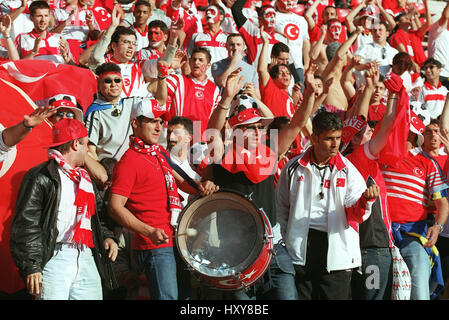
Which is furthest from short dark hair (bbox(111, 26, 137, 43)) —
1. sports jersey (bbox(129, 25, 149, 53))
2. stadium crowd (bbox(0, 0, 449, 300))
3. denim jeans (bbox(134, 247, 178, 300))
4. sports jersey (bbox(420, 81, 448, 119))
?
sports jersey (bbox(420, 81, 448, 119))

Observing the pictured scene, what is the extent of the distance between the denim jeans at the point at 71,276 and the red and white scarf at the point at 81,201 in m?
0.07

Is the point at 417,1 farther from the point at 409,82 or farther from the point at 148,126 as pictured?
the point at 148,126

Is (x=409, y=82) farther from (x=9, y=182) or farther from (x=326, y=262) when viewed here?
(x=9, y=182)

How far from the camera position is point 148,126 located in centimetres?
525

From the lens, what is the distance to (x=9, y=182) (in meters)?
5.54

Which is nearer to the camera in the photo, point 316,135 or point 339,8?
point 316,135

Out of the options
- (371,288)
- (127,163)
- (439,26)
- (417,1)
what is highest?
(417,1)

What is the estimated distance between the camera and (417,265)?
19.8ft

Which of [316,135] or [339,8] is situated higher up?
[339,8]

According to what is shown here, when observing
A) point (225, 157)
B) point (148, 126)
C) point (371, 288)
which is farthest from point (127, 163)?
point (371, 288)

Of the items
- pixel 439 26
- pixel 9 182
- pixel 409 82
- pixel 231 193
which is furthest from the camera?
pixel 439 26

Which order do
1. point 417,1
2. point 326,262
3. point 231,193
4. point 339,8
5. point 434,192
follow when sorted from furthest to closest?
point 417,1 → point 339,8 → point 434,192 → point 326,262 → point 231,193

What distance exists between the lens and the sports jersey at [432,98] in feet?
33.2

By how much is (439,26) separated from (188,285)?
8.36m
